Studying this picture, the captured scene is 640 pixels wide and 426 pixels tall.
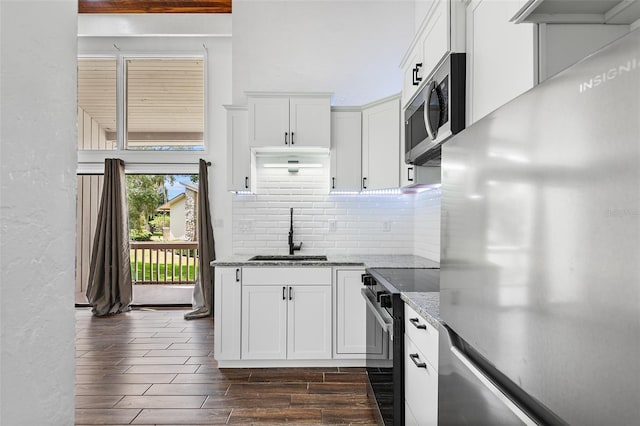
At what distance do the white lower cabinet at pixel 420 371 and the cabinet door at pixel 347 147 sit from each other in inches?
78.4

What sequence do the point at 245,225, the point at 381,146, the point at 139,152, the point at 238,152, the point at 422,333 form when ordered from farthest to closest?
the point at 139,152 → the point at 245,225 → the point at 238,152 → the point at 381,146 → the point at 422,333

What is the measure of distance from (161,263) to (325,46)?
413 centimetres

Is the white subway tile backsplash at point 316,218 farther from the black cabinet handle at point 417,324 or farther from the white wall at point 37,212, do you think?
the white wall at point 37,212

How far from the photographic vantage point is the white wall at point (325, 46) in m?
3.96

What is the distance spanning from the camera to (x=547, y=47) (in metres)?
1.05

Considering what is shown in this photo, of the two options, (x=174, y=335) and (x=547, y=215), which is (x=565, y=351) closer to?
(x=547, y=215)

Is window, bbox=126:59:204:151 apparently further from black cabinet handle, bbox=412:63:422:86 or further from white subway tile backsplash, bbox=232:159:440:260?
black cabinet handle, bbox=412:63:422:86

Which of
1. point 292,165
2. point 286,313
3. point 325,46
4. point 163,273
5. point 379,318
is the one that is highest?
point 325,46

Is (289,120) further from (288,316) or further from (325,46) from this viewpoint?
(288,316)

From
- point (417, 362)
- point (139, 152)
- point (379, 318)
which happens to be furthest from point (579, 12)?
point (139, 152)

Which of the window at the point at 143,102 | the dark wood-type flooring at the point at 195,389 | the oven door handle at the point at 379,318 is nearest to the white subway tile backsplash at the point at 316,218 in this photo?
the dark wood-type flooring at the point at 195,389

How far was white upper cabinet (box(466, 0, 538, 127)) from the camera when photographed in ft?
3.60

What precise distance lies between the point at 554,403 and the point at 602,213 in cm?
32

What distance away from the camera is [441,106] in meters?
1.75
